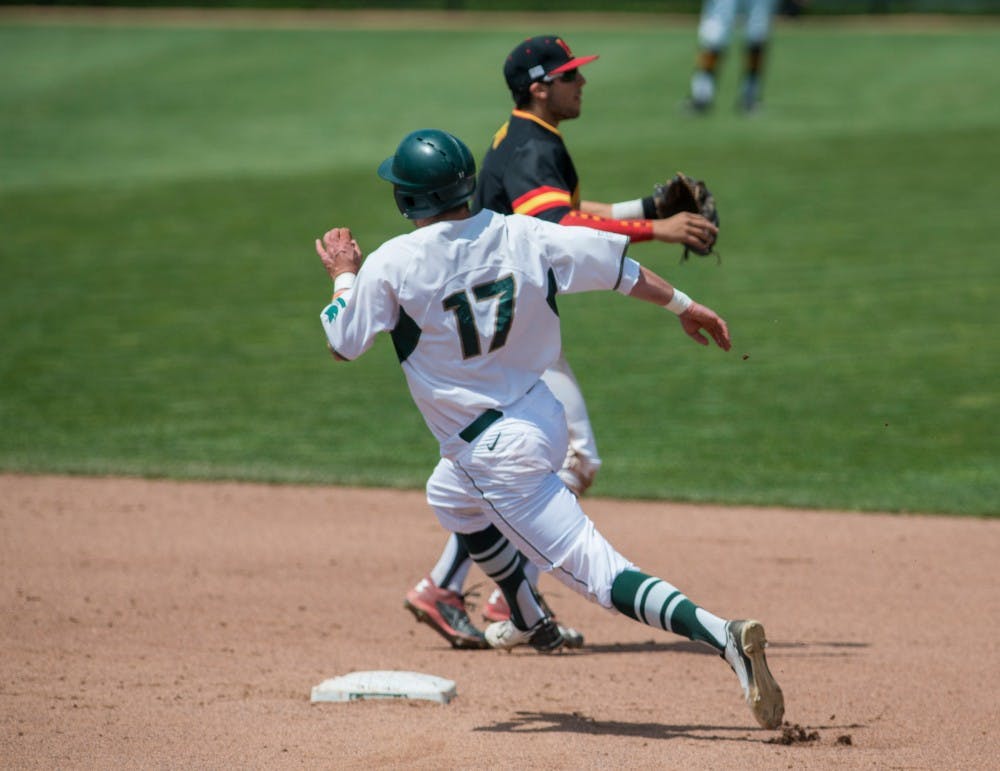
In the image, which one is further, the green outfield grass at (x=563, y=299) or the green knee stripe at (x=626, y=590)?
the green outfield grass at (x=563, y=299)

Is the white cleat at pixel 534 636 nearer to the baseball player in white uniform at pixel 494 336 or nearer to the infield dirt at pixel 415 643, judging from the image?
the infield dirt at pixel 415 643

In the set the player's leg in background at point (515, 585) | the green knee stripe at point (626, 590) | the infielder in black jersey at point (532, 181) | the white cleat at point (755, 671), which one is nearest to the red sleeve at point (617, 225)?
the infielder in black jersey at point (532, 181)

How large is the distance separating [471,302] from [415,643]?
2002 millimetres

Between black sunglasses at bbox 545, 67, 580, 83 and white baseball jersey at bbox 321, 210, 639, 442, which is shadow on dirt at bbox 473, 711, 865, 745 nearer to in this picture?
white baseball jersey at bbox 321, 210, 639, 442

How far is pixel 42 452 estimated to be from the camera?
8.95 m

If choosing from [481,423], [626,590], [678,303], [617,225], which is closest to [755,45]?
[617,225]

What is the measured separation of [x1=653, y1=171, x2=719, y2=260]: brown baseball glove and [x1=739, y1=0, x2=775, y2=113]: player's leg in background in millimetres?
13781

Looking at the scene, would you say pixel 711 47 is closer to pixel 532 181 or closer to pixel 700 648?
pixel 532 181

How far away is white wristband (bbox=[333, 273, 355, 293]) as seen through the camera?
457cm

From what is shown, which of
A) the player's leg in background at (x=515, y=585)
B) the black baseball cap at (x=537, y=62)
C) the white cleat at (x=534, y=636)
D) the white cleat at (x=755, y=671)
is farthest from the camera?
the black baseball cap at (x=537, y=62)

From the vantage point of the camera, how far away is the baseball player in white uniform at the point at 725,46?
1892 cm

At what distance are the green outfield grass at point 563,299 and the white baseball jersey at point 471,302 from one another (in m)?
3.62

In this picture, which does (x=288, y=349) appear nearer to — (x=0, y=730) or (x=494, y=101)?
(x=0, y=730)

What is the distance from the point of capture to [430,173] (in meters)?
4.50
